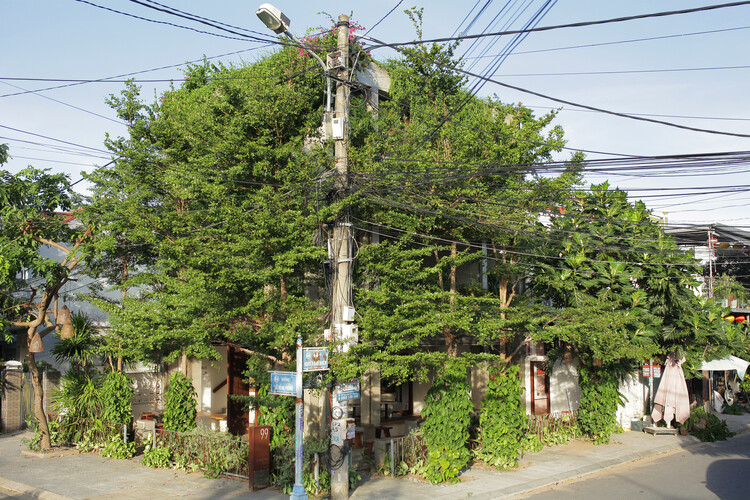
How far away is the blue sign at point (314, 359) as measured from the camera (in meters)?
11.2

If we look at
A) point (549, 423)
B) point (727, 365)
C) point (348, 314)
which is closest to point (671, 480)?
point (549, 423)

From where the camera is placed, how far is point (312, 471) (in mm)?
13008

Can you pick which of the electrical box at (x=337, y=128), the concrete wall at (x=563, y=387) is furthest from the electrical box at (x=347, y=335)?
the concrete wall at (x=563, y=387)

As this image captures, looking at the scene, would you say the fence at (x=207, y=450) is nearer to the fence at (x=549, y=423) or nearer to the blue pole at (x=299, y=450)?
the blue pole at (x=299, y=450)

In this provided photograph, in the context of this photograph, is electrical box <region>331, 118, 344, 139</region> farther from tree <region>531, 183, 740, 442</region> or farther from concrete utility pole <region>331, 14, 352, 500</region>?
tree <region>531, 183, 740, 442</region>

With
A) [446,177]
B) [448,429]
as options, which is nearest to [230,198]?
[446,177]

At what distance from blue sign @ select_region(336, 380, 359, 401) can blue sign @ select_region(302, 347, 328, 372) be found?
80 centimetres

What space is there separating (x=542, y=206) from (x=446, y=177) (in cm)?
302

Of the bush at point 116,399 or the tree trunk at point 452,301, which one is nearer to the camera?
the tree trunk at point 452,301

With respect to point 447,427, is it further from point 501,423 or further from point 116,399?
point 116,399

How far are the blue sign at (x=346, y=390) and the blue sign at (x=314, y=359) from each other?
797 mm

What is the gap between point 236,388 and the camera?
776 inches

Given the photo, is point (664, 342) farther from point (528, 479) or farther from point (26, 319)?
point (26, 319)

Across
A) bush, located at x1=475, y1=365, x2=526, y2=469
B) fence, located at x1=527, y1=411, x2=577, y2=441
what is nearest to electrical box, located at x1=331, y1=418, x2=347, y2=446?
bush, located at x1=475, y1=365, x2=526, y2=469
